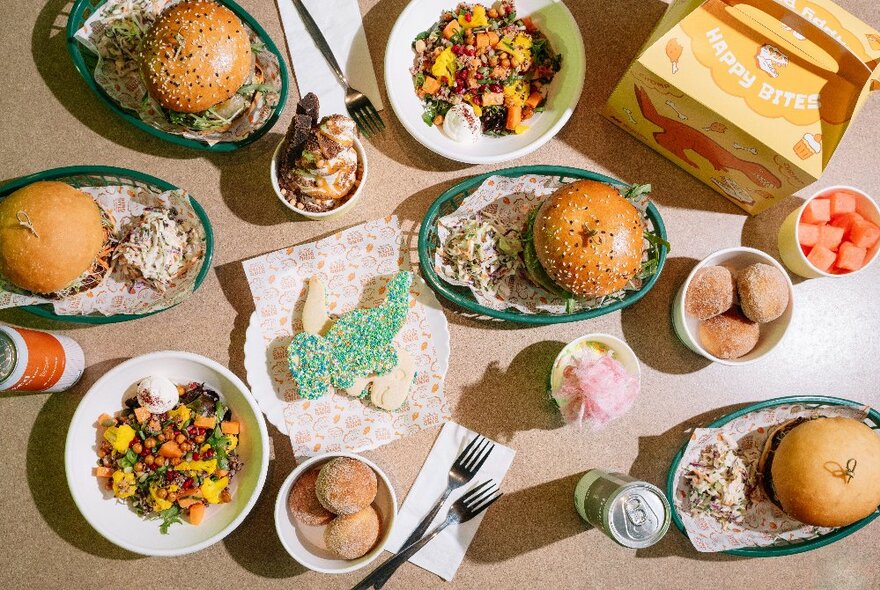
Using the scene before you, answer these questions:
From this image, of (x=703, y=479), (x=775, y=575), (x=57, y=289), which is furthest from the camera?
(x=775, y=575)

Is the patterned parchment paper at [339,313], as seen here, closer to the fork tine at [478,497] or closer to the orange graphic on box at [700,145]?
the fork tine at [478,497]

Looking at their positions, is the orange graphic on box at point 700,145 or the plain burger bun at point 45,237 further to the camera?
the orange graphic on box at point 700,145

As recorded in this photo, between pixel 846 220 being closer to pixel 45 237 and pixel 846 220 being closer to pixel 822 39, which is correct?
pixel 822 39

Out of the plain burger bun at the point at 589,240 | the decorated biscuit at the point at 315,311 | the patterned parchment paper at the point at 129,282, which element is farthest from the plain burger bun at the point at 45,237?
the plain burger bun at the point at 589,240

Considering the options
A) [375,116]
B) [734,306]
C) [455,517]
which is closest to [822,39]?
[734,306]

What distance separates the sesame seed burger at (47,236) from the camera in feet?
4.63

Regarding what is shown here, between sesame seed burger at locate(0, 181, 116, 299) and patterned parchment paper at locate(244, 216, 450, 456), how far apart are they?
1.35ft

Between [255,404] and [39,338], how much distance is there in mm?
621

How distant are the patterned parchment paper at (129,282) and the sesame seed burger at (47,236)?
9cm

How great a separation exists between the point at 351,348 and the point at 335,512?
17.1 inches

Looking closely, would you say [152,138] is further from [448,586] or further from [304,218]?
[448,586]

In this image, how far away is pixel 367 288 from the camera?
167 centimetres

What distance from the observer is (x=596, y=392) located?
58.1 inches

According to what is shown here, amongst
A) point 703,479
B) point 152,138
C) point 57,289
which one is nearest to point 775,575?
point 703,479
